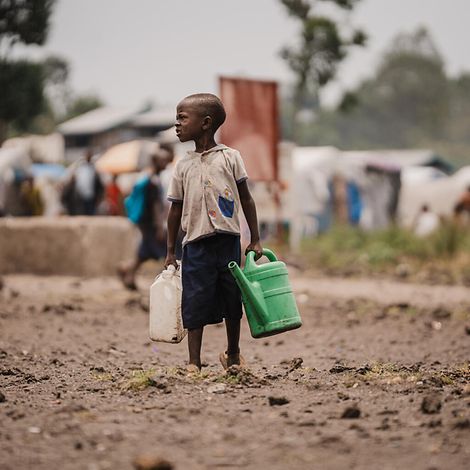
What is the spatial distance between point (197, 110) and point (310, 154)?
2283 centimetres

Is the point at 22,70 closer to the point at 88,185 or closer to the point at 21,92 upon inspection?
the point at 21,92

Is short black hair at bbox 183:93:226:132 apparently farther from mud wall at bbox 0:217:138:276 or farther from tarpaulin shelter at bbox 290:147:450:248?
tarpaulin shelter at bbox 290:147:450:248

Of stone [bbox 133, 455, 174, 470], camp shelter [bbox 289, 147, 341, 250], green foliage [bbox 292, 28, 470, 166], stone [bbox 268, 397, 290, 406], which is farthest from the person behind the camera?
green foliage [bbox 292, 28, 470, 166]

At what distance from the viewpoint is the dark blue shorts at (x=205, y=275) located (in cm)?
554

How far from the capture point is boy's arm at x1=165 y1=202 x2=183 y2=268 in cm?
564

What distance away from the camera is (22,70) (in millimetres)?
39562

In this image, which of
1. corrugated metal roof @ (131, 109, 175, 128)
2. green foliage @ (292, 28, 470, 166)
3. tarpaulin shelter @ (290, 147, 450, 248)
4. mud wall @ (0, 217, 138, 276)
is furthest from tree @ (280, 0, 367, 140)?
green foliage @ (292, 28, 470, 166)

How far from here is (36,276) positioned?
1402cm

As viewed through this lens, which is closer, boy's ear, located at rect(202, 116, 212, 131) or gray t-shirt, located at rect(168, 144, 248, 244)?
gray t-shirt, located at rect(168, 144, 248, 244)

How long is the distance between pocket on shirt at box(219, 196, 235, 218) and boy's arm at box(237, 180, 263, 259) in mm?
124

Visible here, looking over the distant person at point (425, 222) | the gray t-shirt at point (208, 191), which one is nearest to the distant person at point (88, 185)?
the distant person at point (425, 222)

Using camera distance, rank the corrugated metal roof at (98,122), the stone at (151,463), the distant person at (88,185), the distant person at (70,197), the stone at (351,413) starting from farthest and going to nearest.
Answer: the corrugated metal roof at (98,122)
the distant person at (70,197)
the distant person at (88,185)
the stone at (351,413)
the stone at (151,463)

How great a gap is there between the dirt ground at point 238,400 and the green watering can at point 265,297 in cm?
28

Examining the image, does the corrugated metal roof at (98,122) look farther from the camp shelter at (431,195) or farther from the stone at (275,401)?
the stone at (275,401)
